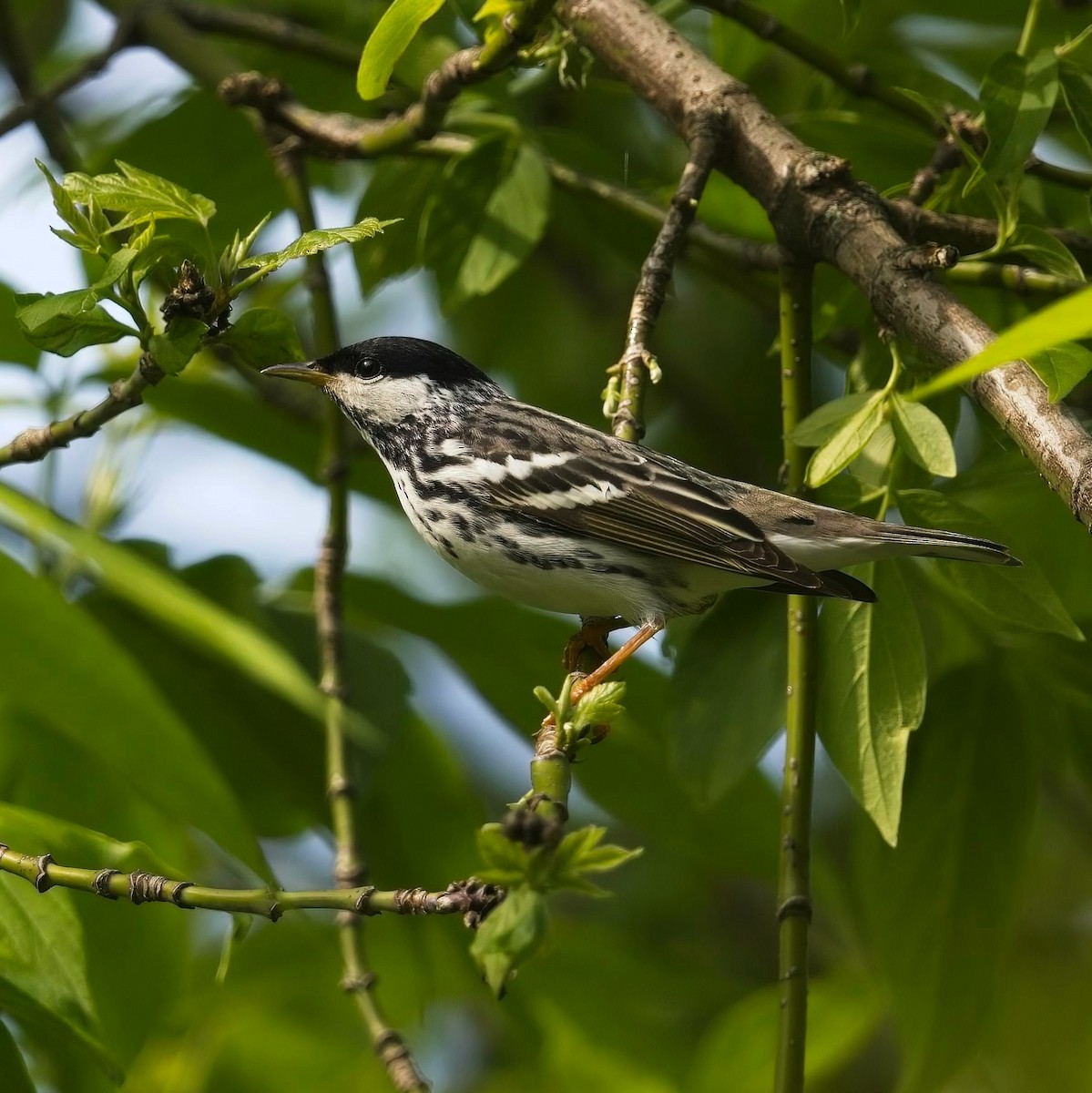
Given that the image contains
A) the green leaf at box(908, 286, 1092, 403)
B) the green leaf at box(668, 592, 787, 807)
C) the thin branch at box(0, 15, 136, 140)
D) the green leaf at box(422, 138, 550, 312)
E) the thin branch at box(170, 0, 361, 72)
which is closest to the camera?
the green leaf at box(908, 286, 1092, 403)

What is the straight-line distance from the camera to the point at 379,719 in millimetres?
2516

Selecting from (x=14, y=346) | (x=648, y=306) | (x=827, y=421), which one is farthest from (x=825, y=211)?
(x=14, y=346)

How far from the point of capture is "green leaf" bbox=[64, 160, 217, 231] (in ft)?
5.41

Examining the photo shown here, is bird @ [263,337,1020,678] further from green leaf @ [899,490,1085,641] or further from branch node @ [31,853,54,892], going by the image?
branch node @ [31,853,54,892]

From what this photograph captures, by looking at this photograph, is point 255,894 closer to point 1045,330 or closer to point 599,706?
point 599,706

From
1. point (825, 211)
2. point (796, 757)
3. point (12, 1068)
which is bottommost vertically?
point (12, 1068)

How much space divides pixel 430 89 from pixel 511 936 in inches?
64.9

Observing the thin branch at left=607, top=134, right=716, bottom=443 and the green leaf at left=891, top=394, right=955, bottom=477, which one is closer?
the green leaf at left=891, top=394, right=955, bottom=477

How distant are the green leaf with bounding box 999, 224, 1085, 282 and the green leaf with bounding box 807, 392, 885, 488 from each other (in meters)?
0.34

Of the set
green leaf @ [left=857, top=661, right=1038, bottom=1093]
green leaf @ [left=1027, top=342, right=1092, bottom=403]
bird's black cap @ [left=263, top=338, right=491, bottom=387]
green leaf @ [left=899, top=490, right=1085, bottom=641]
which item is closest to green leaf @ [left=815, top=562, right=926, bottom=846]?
green leaf @ [left=899, top=490, right=1085, bottom=641]

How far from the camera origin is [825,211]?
Result: 2152 millimetres

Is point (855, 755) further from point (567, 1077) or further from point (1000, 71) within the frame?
point (567, 1077)

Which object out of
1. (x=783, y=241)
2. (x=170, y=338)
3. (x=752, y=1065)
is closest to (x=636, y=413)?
(x=783, y=241)

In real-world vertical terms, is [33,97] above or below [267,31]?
below
